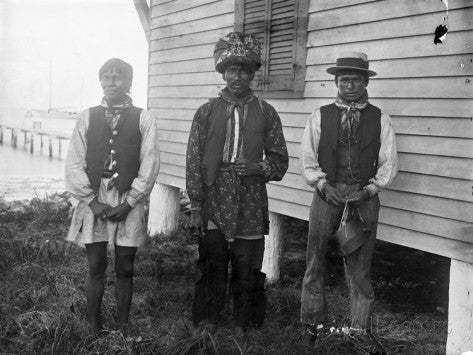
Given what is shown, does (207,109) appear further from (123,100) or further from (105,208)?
(105,208)

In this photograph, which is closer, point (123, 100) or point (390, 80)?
point (123, 100)

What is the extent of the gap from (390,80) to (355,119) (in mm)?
1004

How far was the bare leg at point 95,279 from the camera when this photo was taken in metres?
3.89

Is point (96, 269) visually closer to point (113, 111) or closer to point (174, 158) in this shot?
point (113, 111)

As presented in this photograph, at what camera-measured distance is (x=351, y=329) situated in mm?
3994

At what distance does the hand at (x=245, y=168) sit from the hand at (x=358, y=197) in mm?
668

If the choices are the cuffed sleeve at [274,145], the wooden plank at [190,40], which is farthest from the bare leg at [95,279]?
the wooden plank at [190,40]

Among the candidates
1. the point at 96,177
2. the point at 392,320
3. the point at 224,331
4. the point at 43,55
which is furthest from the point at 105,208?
the point at 43,55

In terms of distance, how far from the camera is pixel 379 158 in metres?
3.89

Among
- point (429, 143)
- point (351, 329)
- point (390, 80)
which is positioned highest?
point (390, 80)

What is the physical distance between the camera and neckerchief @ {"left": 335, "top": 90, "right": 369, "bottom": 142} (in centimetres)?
388

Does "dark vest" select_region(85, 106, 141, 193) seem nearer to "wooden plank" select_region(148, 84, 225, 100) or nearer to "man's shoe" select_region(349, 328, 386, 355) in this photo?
"man's shoe" select_region(349, 328, 386, 355)

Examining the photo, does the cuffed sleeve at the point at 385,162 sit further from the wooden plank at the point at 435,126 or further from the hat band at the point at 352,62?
the wooden plank at the point at 435,126

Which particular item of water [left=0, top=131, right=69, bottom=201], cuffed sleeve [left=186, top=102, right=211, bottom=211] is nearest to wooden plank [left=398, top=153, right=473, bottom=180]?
cuffed sleeve [left=186, top=102, right=211, bottom=211]
